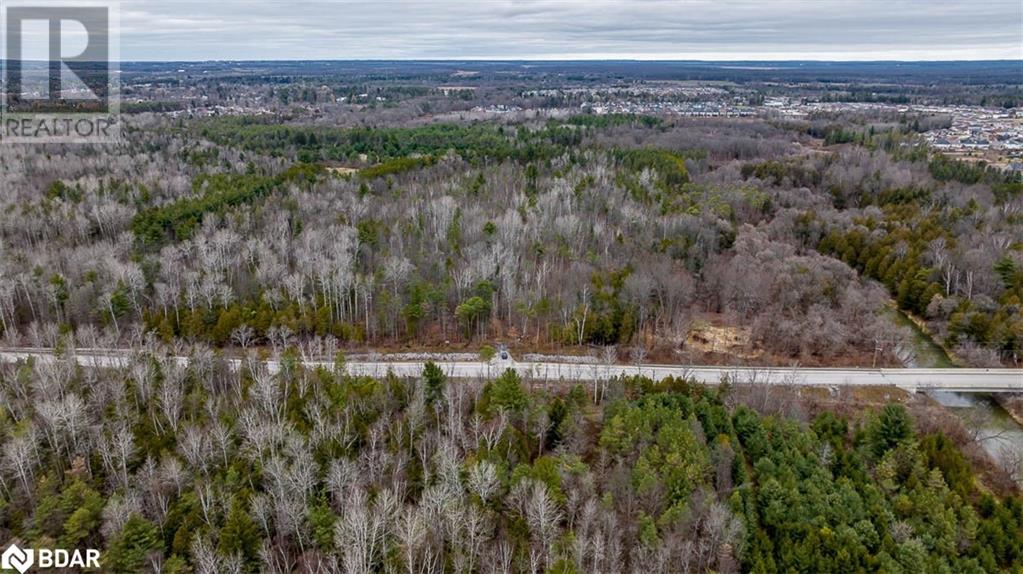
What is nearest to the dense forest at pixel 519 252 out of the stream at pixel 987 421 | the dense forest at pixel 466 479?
the stream at pixel 987 421

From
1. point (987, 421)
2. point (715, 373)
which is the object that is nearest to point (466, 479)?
point (715, 373)

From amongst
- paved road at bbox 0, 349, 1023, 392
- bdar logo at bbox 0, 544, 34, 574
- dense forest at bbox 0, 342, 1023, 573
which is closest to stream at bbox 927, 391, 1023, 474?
paved road at bbox 0, 349, 1023, 392

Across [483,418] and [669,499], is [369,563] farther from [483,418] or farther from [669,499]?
[669,499]

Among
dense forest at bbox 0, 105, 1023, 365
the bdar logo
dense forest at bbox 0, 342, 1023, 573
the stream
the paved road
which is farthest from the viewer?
dense forest at bbox 0, 105, 1023, 365

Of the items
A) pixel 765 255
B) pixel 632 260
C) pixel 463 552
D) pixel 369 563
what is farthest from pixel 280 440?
pixel 765 255

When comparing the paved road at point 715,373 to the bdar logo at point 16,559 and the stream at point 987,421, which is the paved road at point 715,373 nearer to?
the stream at point 987,421

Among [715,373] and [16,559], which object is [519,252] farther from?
[16,559]

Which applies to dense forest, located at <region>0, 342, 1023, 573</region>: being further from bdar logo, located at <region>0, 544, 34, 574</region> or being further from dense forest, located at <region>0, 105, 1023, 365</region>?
dense forest, located at <region>0, 105, 1023, 365</region>

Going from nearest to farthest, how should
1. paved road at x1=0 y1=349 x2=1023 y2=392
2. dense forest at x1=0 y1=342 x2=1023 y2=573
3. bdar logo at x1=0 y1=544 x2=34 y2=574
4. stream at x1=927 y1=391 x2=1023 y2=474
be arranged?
bdar logo at x1=0 y1=544 x2=34 y2=574 < dense forest at x1=0 y1=342 x2=1023 y2=573 < stream at x1=927 y1=391 x2=1023 y2=474 < paved road at x1=0 y1=349 x2=1023 y2=392
